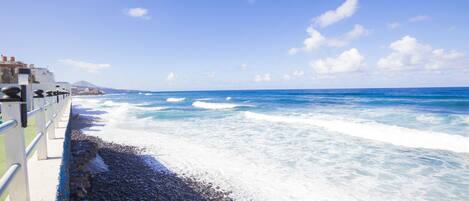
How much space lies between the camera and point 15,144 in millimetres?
1812

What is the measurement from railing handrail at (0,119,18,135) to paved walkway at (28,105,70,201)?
0.95 meters

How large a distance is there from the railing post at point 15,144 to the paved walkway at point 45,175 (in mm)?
386

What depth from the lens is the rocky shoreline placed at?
185 inches

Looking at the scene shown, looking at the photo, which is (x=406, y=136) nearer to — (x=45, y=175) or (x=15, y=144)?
(x=45, y=175)

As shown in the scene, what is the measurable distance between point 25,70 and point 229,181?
4940mm

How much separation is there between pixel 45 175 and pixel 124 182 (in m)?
2.91

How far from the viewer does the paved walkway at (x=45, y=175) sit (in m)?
2.35

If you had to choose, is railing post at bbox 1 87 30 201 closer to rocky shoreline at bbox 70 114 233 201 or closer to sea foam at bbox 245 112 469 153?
rocky shoreline at bbox 70 114 233 201

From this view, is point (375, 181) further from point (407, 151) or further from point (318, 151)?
point (407, 151)

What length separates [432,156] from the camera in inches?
340

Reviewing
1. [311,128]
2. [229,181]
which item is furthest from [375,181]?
[311,128]

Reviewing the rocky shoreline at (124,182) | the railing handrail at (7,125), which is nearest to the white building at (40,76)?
the rocky shoreline at (124,182)

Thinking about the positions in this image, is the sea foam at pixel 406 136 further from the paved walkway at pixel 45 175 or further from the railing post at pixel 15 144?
the railing post at pixel 15 144

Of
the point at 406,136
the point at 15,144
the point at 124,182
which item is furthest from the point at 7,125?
the point at 406,136
